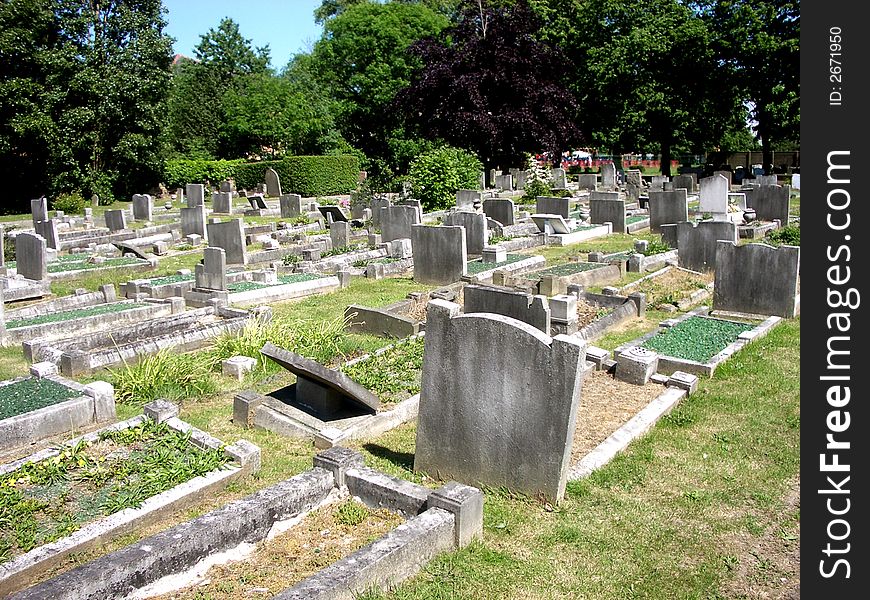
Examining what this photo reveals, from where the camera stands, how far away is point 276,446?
23.9ft

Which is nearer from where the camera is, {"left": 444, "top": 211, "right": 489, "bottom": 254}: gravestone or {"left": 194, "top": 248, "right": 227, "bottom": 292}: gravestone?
{"left": 194, "top": 248, "right": 227, "bottom": 292}: gravestone

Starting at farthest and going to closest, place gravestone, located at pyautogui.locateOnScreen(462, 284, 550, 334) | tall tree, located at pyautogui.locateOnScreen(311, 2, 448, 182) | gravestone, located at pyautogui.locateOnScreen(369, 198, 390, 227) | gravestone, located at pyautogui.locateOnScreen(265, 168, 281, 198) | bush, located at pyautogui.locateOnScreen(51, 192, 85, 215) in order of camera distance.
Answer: tall tree, located at pyautogui.locateOnScreen(311, 2, 448, 182)
gravestone, located at pyautogui.locateOnScreen(265, 168, 281, 198)
bush, located at pyautogui.locateOnScreen(51, 192, 85, 215)
gravestone, located at pyautogui.locateOnScreen(369, 198, 390, 227)
gravestone, located at pyautogui.locateOnScreen(462, 284, 550, 334)

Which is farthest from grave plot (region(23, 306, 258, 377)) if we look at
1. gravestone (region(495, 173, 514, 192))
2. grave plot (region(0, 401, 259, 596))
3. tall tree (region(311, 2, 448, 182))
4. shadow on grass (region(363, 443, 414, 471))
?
tall tree (region(311, 2, 448, 182))

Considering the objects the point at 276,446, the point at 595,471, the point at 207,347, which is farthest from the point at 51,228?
the point at 595,471

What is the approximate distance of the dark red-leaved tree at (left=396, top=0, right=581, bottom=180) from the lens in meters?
36.2

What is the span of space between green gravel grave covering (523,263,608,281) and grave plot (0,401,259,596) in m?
8.23

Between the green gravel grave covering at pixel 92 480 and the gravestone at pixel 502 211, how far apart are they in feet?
51.7

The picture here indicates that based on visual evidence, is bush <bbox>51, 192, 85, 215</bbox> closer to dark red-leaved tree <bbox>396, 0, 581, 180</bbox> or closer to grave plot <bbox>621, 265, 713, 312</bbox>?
dark red-leaved tree <bbox>396, 0, 581, 180</bbox>

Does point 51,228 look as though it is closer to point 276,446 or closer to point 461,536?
point 276,446

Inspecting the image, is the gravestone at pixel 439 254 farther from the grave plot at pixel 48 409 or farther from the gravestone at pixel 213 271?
the grave plot at pixel 48 409

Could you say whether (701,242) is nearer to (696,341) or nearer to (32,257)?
(696,341)

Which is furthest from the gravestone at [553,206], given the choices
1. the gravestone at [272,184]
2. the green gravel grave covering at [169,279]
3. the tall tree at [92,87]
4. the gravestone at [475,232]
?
the tall tree at [92,87]

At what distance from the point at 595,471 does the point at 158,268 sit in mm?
14140

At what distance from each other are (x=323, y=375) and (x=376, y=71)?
41018 mm
